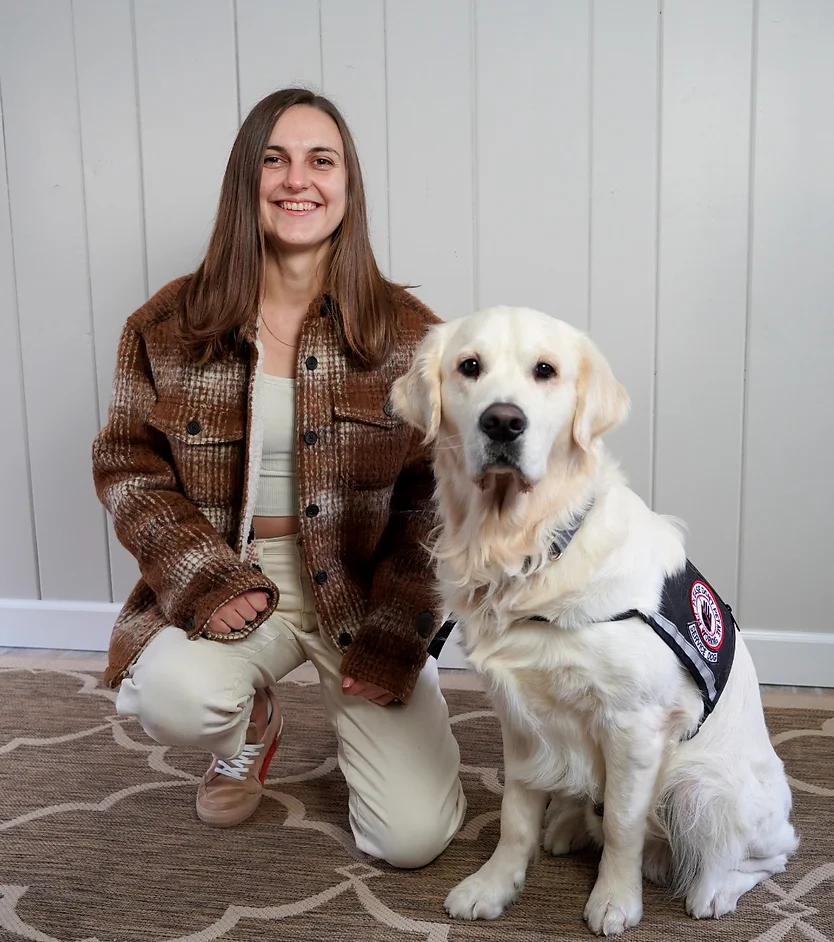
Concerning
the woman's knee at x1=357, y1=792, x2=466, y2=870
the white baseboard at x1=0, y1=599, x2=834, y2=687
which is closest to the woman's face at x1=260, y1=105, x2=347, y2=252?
the woman's knee at x1=357, y1=792, x2=466, y2=870

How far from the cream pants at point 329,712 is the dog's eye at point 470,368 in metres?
0.63

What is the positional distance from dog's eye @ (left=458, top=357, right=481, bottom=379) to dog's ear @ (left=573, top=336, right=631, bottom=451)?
0.16m

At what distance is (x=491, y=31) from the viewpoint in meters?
2.38

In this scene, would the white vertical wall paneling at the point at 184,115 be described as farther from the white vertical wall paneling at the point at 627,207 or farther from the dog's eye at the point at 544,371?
the dog's eye at the point at 544,371

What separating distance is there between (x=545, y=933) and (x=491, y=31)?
2086 mm

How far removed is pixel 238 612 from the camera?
169 cm

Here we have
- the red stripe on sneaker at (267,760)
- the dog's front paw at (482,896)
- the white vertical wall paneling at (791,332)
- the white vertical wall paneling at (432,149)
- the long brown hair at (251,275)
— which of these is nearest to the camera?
the dog's front paw at (482,896)

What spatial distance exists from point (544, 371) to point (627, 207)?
3.97ft

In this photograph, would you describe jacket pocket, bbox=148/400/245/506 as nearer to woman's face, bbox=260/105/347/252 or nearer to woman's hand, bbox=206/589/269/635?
woman's hand, bbox=206/589/269/635

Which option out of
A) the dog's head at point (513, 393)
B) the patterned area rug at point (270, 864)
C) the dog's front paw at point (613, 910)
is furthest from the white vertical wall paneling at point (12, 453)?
the dog's front paw at point (613, 910)

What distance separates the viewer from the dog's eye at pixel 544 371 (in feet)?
4.52

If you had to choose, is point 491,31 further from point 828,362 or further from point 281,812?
point 281,812

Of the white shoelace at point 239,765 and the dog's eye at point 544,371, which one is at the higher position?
the dog's eye at point 544,371

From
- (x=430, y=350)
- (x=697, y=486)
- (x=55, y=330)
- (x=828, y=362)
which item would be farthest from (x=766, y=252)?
(x=55, y=330)
